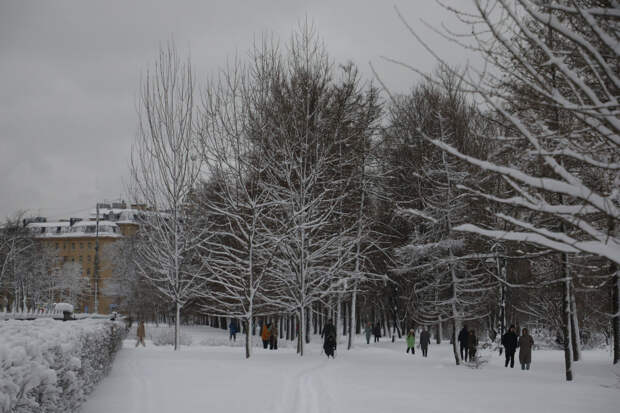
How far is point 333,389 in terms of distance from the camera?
12.5 meters

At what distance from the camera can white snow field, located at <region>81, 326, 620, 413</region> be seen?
10258 mm

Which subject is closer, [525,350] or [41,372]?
[41,372]

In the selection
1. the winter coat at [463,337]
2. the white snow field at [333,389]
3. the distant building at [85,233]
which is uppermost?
the distant building at [85,233]

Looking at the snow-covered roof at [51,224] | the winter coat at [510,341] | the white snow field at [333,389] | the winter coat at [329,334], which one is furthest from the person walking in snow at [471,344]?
the snow-covered roof at [51,224]

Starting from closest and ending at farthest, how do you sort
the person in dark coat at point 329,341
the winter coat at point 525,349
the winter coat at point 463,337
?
the winter coat at point 525,349 → the person in dark coat at point 329,341 → the winter coat at point 463,337

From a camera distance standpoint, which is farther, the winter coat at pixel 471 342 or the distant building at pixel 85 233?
the distant building at pixel 85 233

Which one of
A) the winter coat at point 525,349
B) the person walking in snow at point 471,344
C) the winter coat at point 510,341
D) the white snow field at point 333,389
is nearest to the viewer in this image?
the white snow field at point 333,389

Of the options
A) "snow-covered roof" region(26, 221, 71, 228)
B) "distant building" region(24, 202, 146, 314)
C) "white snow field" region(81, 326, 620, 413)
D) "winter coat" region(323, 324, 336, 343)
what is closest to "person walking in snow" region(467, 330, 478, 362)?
"white snow field" region(81, 326, 620, 413)

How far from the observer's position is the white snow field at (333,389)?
1026cm

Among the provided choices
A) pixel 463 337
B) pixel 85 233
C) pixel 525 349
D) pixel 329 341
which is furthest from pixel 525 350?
pixel 85 233

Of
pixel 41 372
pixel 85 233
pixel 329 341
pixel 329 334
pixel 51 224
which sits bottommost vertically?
pixel 329 341

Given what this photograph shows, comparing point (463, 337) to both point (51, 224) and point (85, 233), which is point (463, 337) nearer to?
point (85, 233)

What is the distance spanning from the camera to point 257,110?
21.9 m

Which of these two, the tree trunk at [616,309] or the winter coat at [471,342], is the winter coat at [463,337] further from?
the tree trunk at [616,309]
